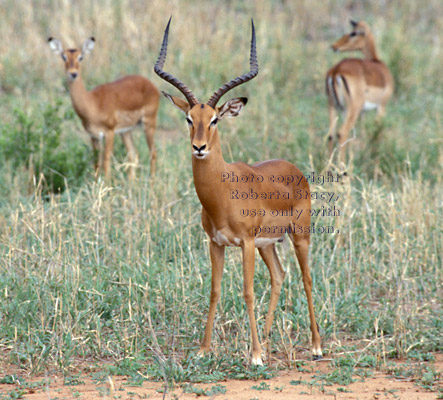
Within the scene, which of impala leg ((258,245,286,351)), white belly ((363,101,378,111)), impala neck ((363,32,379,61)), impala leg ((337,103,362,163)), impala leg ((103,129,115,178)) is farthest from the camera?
impala neck ((363,32,379,61))

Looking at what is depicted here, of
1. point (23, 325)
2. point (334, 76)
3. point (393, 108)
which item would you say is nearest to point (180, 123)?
point (334, 76)

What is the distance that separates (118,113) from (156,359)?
16.3ft

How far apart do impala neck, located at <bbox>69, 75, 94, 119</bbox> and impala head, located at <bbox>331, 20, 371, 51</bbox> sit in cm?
476

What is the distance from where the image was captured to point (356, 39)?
1152cm

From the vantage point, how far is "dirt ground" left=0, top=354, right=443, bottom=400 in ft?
12.5

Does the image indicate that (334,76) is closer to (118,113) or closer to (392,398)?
(118,113)

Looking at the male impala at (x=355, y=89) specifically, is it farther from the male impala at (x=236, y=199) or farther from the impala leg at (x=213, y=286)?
the impala leg at (x=213, y=286)

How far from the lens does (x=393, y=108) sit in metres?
11.0

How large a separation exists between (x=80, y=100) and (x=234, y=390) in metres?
5.24

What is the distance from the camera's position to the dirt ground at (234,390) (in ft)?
12.5

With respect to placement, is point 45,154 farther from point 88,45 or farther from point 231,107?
point 231,107

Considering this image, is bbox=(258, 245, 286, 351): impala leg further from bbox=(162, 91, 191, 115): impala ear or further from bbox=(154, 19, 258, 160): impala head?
bbox=(162, 91, 191, 115): impala ear

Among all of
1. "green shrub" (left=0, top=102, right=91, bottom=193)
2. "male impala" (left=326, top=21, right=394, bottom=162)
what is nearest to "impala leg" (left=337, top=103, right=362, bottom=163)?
"male impala" (left=326, top=21, right=394, bottom=162)

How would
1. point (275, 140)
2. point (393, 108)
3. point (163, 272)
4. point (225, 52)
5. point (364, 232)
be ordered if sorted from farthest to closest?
point (225, 52)
point (393, 108)
point (275, 140)
point (364, 232)
point (163, 272)
